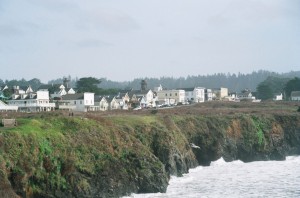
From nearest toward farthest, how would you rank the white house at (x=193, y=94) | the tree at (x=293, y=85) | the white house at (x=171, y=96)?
the tree at (x=293, y=85)
the white house at (x=171, y=96)
the white house at (x=193, y=94)

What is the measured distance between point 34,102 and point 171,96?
74509 mm

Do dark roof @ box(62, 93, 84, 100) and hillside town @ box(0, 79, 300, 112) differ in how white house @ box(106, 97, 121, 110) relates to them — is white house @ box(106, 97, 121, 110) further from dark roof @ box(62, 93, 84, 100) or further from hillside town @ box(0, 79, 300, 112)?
dark roof @ box(62, 93, 84, 100)

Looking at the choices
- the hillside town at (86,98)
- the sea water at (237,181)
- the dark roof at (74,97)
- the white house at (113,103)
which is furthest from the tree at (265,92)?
the sea water at (237,181)

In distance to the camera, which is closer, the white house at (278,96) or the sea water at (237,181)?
the sea water at (237,181)

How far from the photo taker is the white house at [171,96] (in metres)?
167

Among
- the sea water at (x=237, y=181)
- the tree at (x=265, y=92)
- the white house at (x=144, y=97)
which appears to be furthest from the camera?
the tree at (x=265, y=92)

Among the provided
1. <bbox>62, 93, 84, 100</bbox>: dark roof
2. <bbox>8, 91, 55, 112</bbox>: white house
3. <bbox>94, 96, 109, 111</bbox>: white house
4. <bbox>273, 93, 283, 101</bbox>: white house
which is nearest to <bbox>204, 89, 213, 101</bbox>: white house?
<bbox>273, 93, 283, 101</bbox>: white house

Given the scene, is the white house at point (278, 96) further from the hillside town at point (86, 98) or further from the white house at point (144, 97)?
the white house at point (144, 97)

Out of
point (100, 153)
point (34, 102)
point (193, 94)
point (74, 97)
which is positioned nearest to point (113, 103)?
point (74, 97)

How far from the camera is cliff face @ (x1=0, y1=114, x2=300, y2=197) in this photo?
38.1 m

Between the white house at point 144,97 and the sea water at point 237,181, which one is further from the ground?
the white house at point 144,97

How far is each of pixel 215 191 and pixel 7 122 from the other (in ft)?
72.0

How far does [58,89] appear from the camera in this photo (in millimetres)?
138000

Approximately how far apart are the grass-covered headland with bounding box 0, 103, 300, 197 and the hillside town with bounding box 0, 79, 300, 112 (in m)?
35.4
